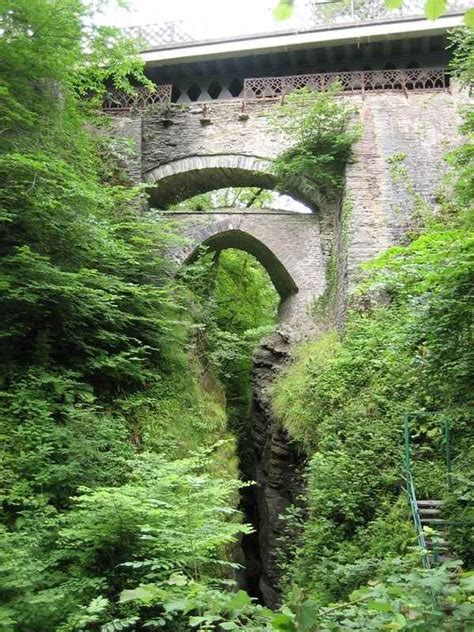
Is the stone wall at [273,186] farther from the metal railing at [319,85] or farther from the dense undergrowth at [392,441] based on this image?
the dense undergrowth at [392,441]

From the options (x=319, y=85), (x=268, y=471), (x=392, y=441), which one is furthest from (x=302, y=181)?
(x=392, y=441)

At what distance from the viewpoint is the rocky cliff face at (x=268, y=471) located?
10469 mm

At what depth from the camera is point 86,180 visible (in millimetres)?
8836

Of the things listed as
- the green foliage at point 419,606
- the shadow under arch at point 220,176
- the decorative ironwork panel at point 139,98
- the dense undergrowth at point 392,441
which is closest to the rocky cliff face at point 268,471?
the dense undergrowth at point 392,441

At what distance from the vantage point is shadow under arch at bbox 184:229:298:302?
1318 centimetres

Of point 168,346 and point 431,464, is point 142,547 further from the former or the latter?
point 168,346

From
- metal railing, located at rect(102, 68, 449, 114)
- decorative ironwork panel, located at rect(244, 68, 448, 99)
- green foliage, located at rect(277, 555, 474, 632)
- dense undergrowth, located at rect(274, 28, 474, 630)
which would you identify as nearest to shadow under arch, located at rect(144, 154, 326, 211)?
metal railing, located at rect(102, 68, 449, 114)

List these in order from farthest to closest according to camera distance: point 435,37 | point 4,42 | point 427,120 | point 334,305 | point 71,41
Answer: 1. point 435,37
2. point 427,120
3. point 334,305
4. point 71,41
5. point 4,42

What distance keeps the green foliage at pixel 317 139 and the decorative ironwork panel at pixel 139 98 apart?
144 inches

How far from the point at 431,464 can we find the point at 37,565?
4.57 meters

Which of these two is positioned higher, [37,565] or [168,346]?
[168,346]

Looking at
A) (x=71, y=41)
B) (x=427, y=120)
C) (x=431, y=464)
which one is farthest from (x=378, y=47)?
(x=431, y=464)

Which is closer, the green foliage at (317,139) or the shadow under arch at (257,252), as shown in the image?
the green foliage at (317,139)

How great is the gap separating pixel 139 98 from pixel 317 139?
5480mm
